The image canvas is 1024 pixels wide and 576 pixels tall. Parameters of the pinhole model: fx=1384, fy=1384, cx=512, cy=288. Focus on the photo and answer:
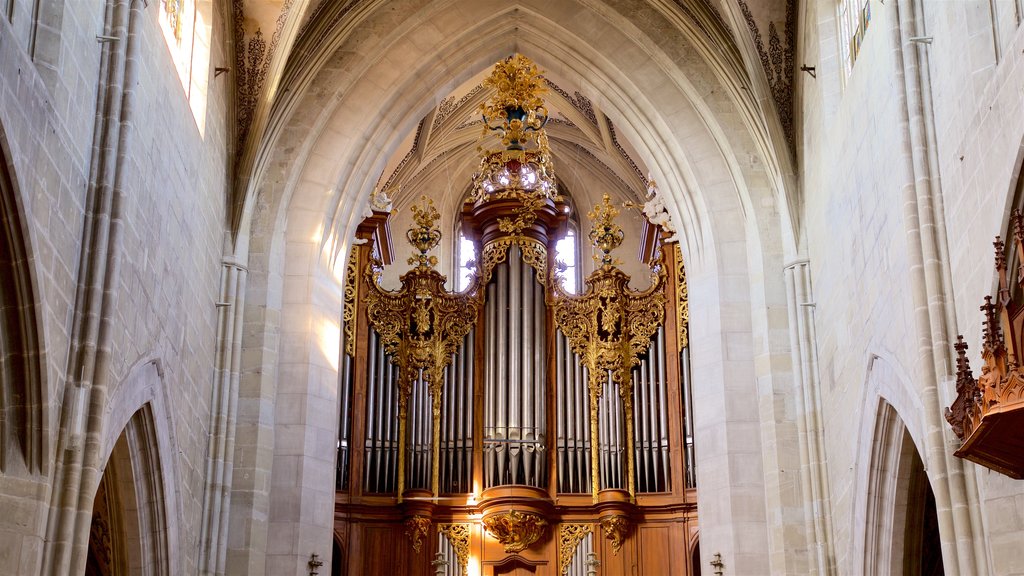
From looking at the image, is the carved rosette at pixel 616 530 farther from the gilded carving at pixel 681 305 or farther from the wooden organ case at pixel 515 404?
the gilded carving at pixel 681 305

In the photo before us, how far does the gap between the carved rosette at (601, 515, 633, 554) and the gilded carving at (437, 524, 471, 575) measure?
1.70 metres

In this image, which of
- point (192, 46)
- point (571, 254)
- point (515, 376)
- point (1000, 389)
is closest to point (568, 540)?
point (515, 376)

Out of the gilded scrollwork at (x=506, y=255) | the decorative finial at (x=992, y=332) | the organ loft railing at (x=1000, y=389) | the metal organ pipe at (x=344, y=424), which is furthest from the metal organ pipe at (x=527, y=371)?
the decorative finial at (x=992, y=332)

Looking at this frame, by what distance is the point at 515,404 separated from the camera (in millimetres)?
17422

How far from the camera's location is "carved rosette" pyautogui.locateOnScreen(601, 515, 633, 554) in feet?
53.9

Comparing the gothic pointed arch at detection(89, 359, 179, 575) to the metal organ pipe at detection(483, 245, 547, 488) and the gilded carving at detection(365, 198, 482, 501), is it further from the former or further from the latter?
the metal organ pipe at detection(483, 245, 547, 488)

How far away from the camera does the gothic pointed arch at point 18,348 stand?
852cm

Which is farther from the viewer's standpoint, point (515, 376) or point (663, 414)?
point (515, 376)

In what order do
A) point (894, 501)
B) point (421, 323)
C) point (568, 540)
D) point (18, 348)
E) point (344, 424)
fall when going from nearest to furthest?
point (18, 348) < point (894, 501) < point (568, 540) < point (344, 424) < point (421, 323)

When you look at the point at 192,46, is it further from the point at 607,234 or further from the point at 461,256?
the point at 461,256

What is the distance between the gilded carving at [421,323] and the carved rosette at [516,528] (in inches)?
51.9

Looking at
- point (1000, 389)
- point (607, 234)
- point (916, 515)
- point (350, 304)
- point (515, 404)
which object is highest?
point (607, 234)

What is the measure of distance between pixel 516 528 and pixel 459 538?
72 centimetres

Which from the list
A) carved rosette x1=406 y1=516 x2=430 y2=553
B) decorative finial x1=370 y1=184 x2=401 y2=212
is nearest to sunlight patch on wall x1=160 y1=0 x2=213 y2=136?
decorative finial x1=370 y1=184 x2=401 y2=212
